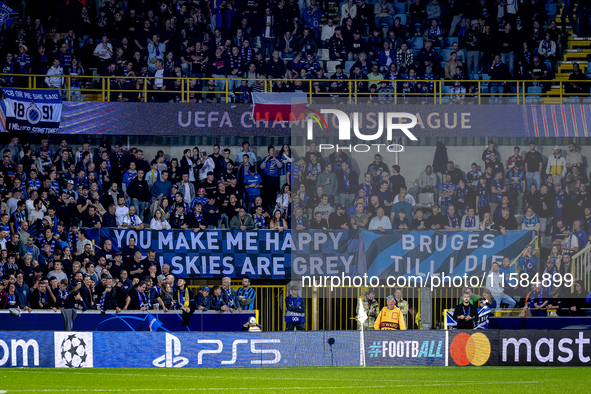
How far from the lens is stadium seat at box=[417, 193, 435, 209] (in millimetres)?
21275

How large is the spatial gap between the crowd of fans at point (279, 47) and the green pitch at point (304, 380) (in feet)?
31.0

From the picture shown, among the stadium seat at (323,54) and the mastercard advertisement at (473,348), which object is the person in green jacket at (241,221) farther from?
the stadium seat at (323,54)

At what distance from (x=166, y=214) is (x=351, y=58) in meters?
7.31

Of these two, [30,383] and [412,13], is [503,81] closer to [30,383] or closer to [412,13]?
[412,13]

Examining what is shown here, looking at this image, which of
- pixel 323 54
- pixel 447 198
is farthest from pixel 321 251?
pixel 323 54

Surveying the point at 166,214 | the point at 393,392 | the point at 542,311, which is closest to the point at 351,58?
the point at 166,214

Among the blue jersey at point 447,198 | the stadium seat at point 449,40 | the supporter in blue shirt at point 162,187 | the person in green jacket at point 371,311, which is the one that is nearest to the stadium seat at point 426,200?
the blue jersey at point 447,198

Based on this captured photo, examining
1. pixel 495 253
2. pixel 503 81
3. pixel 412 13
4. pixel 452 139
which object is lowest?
pixel 495 253

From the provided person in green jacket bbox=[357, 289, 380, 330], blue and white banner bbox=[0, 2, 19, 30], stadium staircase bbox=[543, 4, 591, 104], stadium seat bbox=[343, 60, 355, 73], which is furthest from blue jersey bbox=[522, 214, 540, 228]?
blue and white banner bbox=[0, 2, 19, 30]

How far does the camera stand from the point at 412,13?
25.3 m

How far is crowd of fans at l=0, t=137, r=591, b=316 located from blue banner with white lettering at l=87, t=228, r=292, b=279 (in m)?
0.25

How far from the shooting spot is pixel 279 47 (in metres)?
24.1

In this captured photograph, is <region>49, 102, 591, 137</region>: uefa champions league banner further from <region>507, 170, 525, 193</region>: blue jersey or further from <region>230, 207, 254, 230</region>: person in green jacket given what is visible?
<region>230, 207, 254, 230</region>: person in green jacket

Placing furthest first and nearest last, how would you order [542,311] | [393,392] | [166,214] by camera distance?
[166,214]
[542,311]
[393,392]
